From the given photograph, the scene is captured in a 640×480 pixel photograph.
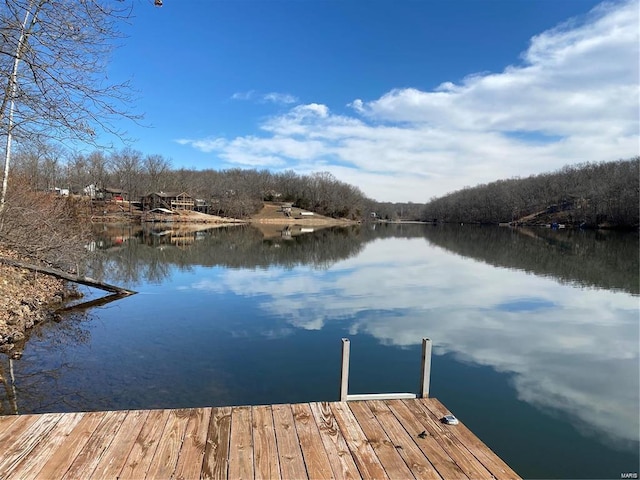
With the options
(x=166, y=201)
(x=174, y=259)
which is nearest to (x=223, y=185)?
(x=166, y=201)

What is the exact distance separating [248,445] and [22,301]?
34.2 ft

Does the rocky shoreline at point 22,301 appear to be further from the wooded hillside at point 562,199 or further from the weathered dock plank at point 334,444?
the wooded hillside at point 562,199

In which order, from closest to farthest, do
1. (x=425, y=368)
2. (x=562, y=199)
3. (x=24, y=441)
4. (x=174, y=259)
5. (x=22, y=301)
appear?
(x=24, y=441) < (x=425, y=368) < (x=22, y=301) < (x=174, y=259) < (x=562, y=199)

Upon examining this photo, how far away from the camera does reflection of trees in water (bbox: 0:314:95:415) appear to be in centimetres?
627

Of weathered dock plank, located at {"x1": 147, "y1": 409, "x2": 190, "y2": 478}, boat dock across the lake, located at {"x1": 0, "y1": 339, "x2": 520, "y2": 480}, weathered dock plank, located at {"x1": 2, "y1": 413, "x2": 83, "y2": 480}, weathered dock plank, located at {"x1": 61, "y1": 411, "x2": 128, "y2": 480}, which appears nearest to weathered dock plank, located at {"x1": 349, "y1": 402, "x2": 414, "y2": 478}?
boat dock across the lake, located at {"x1": 0, "y1": 339, "x2": 520, "y2": 480}

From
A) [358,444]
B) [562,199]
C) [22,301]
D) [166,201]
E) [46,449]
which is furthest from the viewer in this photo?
[562,199]

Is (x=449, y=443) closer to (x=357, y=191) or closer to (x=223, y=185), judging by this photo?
(x=223, y=185)

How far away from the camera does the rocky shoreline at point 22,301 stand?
29.4 feet

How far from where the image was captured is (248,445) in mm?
3805

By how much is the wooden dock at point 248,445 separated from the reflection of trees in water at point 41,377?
235cm

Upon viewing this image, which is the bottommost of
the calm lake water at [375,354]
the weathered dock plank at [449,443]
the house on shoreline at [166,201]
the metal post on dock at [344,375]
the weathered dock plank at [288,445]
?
the calm lake water at [375,354]

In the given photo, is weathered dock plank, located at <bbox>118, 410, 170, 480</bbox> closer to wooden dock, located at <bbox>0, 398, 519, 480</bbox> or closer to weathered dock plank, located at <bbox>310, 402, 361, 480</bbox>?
wooden dock, located at <bbox>0, 398, 519, 480</bbox>

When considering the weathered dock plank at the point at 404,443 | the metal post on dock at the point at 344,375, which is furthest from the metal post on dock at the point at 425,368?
the metal post on dock at the point at 344,375

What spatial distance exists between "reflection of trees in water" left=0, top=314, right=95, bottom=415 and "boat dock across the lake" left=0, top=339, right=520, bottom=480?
7.75ft
